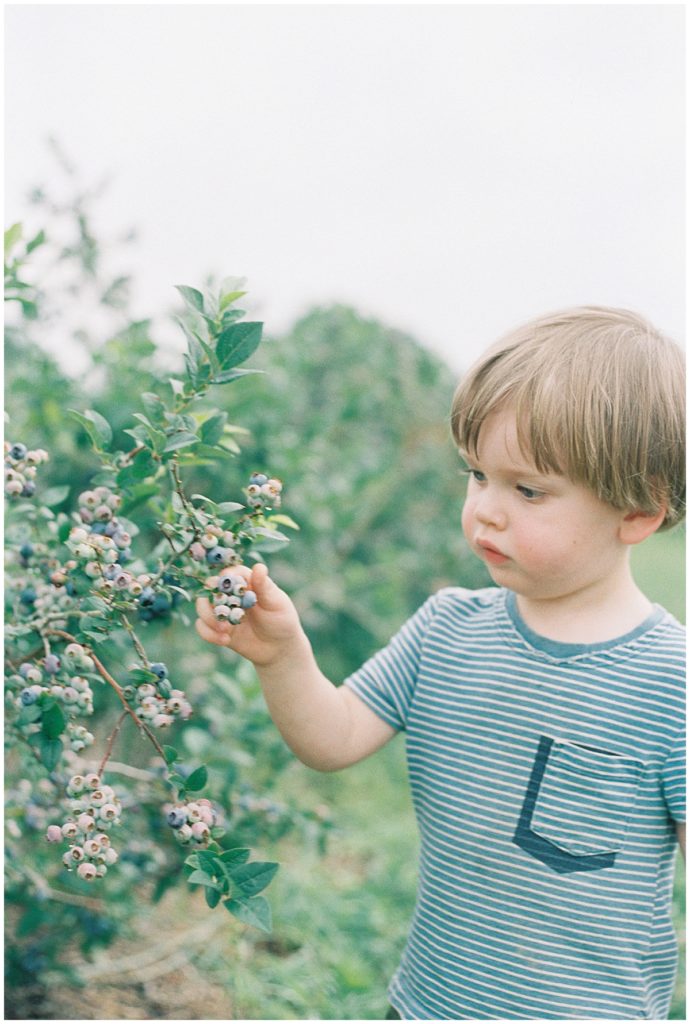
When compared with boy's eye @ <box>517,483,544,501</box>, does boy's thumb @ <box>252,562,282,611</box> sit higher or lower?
lower

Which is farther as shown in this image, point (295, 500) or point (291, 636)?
point (295, 500)

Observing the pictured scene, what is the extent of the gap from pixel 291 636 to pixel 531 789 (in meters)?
0.39

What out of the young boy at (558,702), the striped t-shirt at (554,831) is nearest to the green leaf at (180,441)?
the young boy at (558,702)

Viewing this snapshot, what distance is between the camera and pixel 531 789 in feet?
4.58

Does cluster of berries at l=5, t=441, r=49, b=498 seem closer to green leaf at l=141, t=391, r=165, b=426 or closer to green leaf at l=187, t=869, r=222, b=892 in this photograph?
green leaf at l=141, t=391, r=165, b=426

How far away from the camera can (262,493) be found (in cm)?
109

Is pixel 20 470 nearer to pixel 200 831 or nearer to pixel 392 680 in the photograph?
pixel 200 831

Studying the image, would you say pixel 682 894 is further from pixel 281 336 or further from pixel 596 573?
pixel 281 336

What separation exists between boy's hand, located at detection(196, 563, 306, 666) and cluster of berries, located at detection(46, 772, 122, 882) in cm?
23

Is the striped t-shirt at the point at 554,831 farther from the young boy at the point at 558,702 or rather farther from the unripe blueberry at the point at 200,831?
the unripe blueberry at the point at 200,831

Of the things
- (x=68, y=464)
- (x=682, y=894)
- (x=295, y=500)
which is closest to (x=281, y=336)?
(x=295, y=500)

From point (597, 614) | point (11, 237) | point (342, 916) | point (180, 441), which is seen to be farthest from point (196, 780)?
point (342, 916)

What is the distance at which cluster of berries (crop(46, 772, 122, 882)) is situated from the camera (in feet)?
3.61

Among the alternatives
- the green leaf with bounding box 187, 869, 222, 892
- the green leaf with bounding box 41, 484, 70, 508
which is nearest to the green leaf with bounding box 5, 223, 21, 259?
the green leaf with bounding box 41, 484, 70, 508
